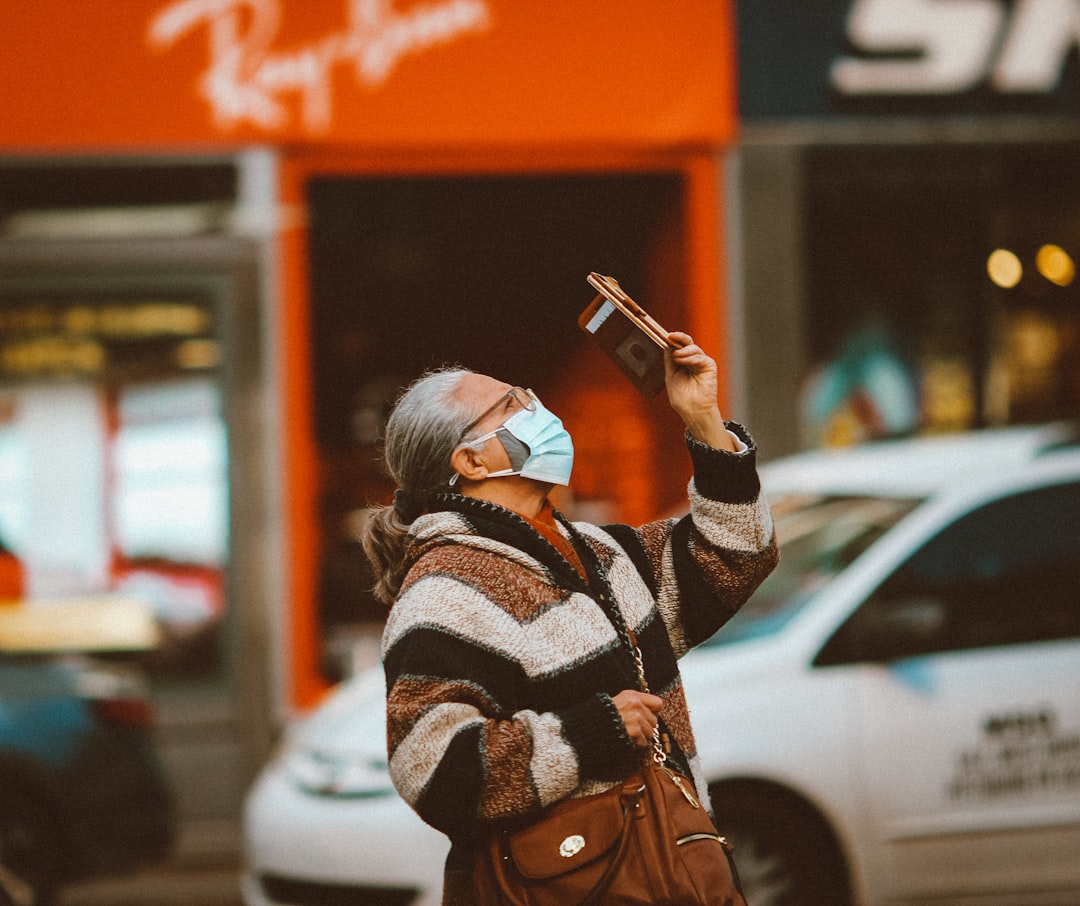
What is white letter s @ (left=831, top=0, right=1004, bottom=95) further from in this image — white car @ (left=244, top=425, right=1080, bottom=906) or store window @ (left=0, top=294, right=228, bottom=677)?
white car @ (left=244, top=425, right=1080, bottom=906)

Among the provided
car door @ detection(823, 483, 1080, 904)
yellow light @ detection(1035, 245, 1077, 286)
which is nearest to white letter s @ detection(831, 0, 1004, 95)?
yellow light @ detection(1035, 245, 1077, 286)

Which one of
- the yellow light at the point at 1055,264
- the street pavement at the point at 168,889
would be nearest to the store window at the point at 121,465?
the street pavement at the point at 168,889

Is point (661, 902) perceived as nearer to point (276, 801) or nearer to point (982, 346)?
point (276, 801)

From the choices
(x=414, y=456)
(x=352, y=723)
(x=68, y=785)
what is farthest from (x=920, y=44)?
(x=414, y=456)

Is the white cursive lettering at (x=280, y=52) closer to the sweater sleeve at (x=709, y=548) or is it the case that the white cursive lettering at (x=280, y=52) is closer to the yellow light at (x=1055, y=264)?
the yellow light at (x=1055, y=264)

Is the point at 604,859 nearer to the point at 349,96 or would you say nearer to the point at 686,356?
the point at 686,356

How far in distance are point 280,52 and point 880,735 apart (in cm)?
556

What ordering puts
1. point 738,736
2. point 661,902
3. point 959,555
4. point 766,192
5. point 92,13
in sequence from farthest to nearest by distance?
point 766,192 → point 92,13 → point 959,555 → point 738,736 → point 661,902

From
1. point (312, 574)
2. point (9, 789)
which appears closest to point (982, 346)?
point (312, 574)

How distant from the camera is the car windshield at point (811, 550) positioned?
17.5 ft

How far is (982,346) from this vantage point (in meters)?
9.84

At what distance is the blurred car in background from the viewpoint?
617 centimetres

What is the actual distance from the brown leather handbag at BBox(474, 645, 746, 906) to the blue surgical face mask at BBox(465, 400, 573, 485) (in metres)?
0.54

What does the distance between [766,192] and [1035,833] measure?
5034 millimetres
